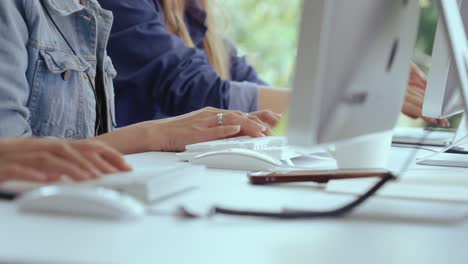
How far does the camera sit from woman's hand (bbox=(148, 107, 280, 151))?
3.98 feet

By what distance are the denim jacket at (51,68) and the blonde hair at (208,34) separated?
49cm

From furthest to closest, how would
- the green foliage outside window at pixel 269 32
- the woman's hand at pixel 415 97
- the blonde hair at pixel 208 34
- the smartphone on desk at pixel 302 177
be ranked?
the green foliage outside window at pixel 269 32, the blonde hair at pixel 208 34, the woman's hand at pixel 415 97, the smartphone on desk at pixel 302 177

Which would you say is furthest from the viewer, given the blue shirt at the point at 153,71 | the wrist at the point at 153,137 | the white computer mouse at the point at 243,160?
the blue shirt at the point at 153,71

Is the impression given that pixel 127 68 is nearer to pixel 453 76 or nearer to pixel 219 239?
pixel 453 76

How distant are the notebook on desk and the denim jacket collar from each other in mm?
671

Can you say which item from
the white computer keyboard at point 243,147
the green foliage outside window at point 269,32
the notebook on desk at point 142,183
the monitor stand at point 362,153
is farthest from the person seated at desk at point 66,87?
the green foliage outside window at point 269,32

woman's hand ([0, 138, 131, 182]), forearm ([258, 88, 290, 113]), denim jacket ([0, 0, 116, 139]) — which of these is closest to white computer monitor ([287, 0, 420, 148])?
woman's hand ([0, 138, 131, 182])

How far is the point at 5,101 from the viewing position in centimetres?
109

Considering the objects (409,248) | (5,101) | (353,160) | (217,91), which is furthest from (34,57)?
(409,248)

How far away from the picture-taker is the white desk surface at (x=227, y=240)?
0.48m

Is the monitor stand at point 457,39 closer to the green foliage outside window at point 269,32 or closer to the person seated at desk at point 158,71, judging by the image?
the person seated at desk at point 158,71

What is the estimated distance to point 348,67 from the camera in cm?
63

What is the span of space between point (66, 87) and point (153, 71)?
535 millimetres

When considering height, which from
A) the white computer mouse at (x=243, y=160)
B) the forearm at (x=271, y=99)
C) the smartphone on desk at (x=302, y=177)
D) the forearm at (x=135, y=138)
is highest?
the smartphone on desk at (x=302, y=177)
